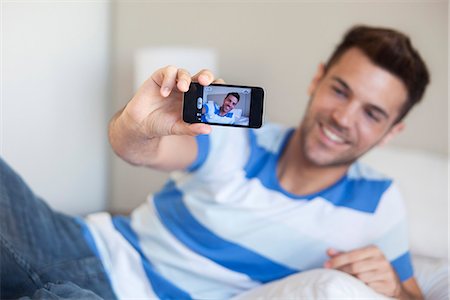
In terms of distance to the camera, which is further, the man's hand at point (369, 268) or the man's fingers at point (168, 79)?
the man's hand at point (369, 268)

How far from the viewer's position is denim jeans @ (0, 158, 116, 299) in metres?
0.88

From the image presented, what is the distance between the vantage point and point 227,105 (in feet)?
2.34

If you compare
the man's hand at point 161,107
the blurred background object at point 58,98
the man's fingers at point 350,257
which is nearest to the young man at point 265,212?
the man's fingers at point 350,257

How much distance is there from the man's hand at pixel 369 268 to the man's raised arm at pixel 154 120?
371mm

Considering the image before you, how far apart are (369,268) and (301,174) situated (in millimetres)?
262

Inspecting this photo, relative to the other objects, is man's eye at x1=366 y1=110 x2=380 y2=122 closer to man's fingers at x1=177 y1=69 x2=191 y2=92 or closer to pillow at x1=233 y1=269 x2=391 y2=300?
pillow at x1=233 y1=269 x2=391 y2=300

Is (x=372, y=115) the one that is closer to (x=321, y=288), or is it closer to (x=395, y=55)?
(x=395, y=55)

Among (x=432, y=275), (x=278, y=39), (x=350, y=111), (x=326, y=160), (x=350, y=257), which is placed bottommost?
(x=432, y=275)

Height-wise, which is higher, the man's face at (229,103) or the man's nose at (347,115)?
the man's face at (229,103)

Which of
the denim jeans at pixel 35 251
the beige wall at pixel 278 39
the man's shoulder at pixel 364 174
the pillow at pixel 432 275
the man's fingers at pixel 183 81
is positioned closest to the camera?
the man's fingers at pixel 183 81

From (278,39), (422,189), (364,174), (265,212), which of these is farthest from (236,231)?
(278,39)

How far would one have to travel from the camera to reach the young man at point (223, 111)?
28.0 inches

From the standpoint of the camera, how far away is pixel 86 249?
1000 millimetres

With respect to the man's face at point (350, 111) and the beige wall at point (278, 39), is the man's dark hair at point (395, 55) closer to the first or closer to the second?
the man's face at point (350, 111)
